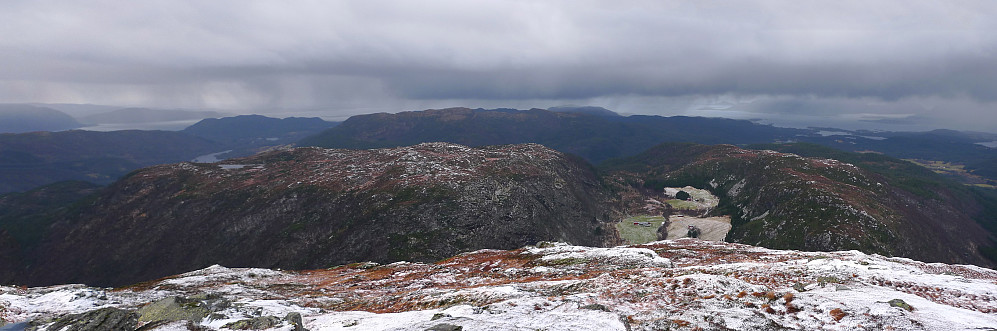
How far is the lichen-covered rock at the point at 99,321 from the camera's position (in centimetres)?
1714

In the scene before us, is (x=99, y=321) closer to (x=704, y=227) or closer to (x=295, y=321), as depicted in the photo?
(x=295, y=321)

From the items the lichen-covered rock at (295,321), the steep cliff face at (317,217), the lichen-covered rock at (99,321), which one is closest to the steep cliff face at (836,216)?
the steep cliff face at (317,217)

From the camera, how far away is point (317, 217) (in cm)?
10706

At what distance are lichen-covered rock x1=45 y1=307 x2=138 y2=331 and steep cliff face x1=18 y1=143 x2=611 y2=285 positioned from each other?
67547 mm

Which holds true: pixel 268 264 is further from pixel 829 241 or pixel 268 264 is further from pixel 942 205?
pixel 942 205

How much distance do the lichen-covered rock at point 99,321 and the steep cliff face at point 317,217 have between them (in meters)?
67.5

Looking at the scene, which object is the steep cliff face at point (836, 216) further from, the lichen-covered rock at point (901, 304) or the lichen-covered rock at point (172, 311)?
the lichen-covered rock at point (172, 311)

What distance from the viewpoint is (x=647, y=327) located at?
55.4 feet

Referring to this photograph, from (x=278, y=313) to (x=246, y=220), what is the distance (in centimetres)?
11201

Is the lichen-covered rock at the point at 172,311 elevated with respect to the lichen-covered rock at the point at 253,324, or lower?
elevated

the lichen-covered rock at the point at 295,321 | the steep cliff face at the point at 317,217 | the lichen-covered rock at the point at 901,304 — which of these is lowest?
the steep cliff face at the point at 317,217

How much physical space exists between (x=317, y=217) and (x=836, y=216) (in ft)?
514

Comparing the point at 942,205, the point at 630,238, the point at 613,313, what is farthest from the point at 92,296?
the point at 942,205

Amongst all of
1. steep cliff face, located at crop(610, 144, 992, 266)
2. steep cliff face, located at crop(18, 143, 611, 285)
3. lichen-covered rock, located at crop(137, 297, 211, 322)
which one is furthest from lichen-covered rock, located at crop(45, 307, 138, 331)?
steep cliff face, located at crop(610, 144, 992, 266)
